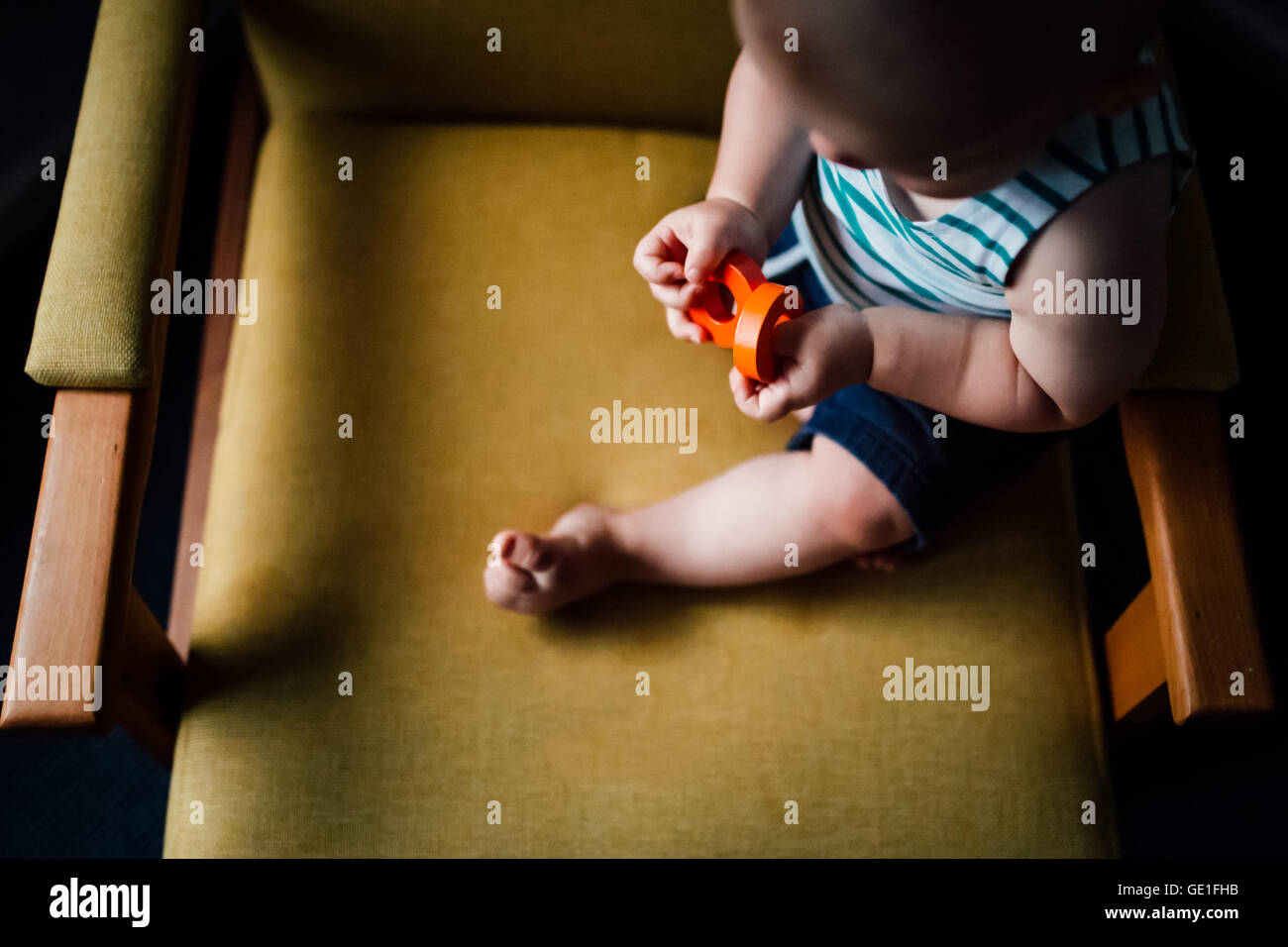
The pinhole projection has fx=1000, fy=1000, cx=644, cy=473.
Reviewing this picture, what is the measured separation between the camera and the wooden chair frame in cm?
58

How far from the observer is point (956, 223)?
60cm

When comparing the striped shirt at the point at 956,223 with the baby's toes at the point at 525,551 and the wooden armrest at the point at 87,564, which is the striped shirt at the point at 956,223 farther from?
the wooden armrest at the point at 87,564

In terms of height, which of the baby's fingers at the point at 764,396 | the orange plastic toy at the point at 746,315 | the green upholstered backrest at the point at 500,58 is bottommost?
the baby's fingers at the point at 764,396

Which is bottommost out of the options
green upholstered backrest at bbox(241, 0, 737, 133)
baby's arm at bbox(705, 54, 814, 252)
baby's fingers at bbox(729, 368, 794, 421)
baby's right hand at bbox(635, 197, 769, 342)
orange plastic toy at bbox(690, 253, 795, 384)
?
baby's fingers at bbox(729, 368, 794, 421)

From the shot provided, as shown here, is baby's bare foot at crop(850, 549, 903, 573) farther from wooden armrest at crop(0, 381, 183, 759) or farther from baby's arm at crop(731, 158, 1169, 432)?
wooden armrest at crop(0, 381, 183, 759)

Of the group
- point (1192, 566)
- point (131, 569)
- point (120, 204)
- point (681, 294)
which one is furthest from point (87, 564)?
point (1192, 566)

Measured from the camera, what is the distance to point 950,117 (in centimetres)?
46

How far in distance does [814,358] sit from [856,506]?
0.55ft

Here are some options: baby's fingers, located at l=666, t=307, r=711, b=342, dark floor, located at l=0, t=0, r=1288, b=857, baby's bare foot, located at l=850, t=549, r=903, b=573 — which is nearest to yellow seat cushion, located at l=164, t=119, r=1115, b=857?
baby's bare foot, located at l=850, t=549, r=903, b=573

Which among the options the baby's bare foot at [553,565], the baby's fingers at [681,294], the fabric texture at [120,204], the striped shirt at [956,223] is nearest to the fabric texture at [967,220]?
the striped shirt at [956,223]

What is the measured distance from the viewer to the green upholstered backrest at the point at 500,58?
822mm

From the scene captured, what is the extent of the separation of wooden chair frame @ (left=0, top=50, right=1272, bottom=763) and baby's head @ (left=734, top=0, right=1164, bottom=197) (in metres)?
0.28

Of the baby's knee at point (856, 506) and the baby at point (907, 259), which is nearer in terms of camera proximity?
the baby at point (907, 259)
